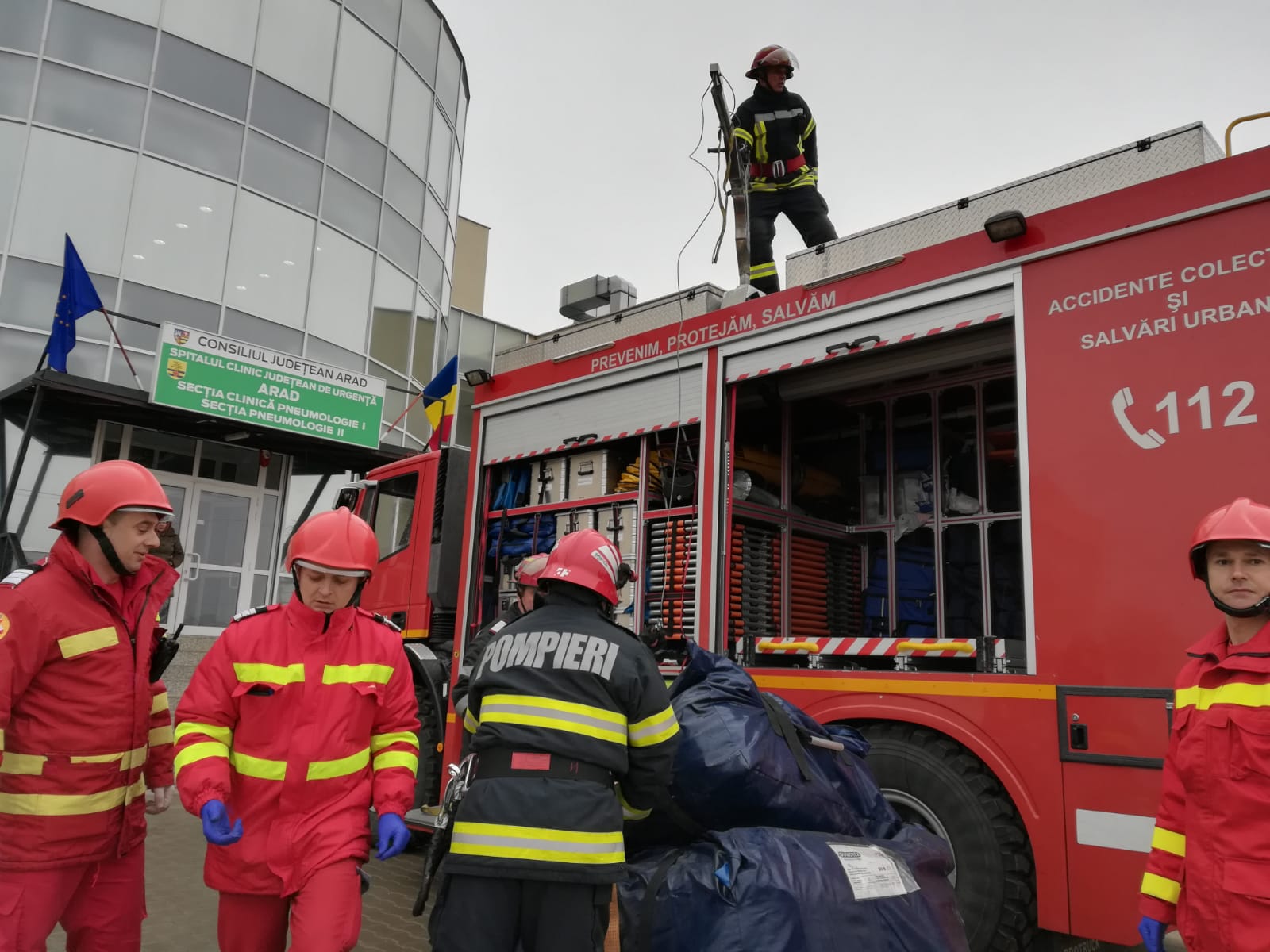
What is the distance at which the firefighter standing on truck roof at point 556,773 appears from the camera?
2.41 metres

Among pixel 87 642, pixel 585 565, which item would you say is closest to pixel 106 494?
pixel 87 642

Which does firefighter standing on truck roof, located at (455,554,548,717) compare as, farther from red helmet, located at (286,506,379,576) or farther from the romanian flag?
the romanian flag

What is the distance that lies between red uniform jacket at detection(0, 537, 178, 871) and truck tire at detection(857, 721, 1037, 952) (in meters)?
2.84

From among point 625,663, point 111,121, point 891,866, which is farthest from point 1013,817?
point 111,121

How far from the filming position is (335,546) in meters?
2.77

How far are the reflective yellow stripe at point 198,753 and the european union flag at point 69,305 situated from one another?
9.22 m

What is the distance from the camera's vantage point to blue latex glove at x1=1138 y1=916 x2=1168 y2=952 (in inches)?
96.8

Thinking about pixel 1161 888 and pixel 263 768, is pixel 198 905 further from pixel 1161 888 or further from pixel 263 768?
pixel 1161 888

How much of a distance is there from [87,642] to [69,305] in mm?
9183

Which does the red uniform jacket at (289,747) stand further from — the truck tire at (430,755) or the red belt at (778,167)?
the red belt at (778,167)

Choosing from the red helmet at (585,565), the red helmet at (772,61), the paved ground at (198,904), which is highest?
the red helmet at (772,61)

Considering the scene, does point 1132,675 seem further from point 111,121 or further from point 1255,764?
point 111,121

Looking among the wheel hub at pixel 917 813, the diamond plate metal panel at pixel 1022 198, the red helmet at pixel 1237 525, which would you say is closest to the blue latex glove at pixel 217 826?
the wheel hub at pixel 917 813

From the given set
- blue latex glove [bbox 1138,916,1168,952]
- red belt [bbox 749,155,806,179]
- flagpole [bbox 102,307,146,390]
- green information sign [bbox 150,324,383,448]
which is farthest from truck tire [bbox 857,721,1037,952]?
flagpole [bbox 102,307,146,390]
